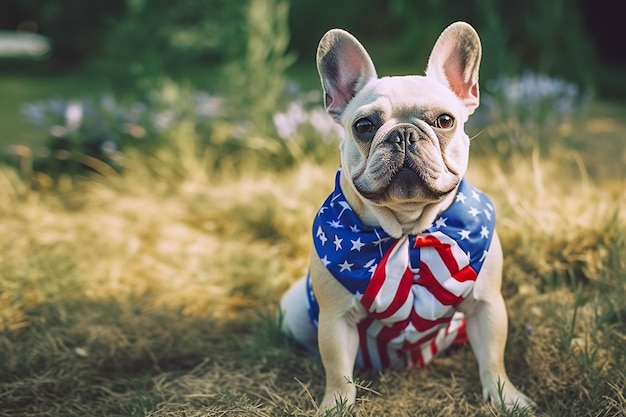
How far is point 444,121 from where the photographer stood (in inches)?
82.0

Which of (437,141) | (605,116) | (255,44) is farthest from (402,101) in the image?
(605,116)

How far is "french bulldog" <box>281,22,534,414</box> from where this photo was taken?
2035mm

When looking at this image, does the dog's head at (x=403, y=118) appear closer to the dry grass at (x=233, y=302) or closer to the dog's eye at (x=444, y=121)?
the dog's eye at (x=444, y=121)

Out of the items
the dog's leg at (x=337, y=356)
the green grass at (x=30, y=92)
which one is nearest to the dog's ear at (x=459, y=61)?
the dog's leg at (x=337, y=356)

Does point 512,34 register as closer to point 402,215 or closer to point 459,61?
point 459,61

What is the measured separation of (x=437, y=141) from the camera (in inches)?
80.0

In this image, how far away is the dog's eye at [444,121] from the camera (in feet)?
6.79

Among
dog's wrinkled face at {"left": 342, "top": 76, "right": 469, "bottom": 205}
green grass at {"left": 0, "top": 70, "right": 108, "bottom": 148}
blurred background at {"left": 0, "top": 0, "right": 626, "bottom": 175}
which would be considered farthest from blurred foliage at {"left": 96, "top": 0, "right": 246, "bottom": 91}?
dog's wrinkled face at {"left": 342, "top": 76, "right": 469, "bottom": 205}

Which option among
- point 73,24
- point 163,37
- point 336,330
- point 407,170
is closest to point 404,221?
point 407,170

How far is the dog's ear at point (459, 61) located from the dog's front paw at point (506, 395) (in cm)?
98

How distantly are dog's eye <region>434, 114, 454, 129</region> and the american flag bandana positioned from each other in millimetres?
285

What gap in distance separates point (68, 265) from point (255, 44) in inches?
93.8

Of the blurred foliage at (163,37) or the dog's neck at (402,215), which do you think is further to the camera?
the blurred foliage at (163,37)

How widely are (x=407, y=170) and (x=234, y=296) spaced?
5.71ft
